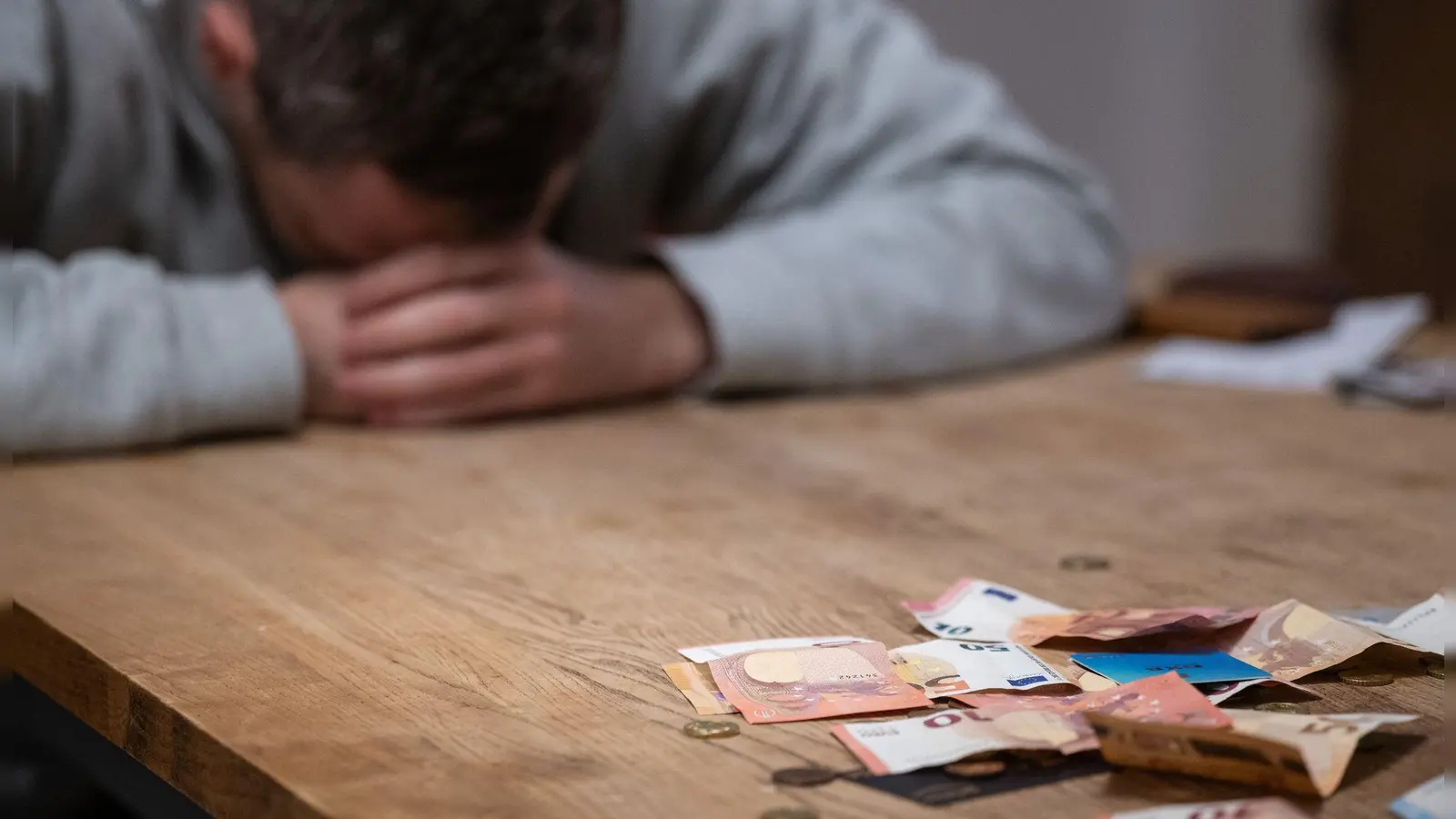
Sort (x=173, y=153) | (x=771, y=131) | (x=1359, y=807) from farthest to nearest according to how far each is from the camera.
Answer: (x=771, y=131) → (x=173, y=153) → (x=1359, y=807)

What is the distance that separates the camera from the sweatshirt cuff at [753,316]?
119cm

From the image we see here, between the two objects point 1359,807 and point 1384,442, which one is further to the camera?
point 1384,442

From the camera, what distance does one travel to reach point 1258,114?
3270 millimetres

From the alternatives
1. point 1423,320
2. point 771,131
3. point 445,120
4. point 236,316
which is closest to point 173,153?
point 236,316

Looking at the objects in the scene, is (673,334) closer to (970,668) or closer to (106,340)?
(106,340)

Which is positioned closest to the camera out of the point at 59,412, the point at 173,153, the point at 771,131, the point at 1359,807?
the point at 1359,807

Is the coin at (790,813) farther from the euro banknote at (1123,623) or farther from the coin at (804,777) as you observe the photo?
the euro banknote at (1123,623)

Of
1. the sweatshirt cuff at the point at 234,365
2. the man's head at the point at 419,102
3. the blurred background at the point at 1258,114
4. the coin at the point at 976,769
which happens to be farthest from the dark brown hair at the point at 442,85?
the blurred background at the point at 1258,114

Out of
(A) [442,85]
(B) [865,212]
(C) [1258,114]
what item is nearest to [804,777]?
(A) [442,85]

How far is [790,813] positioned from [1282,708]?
212 millimetres

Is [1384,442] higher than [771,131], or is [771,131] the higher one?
[771,131]

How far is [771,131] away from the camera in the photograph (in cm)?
145

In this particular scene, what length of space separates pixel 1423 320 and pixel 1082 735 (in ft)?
3.85

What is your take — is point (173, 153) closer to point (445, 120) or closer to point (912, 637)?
point (445, 120)
